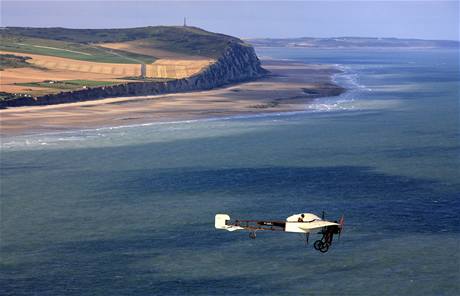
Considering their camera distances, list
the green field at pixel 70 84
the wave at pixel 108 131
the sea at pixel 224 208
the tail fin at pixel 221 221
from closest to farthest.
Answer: the tail fin at pixel 221 221, the sea at pixel 224 208, the wave at pixel 108 131, the green field at pixel 70 84

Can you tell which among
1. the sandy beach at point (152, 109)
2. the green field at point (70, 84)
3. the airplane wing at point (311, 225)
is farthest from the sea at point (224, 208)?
the green field at point (70, 84)

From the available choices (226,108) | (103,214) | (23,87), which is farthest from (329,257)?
(23,87)

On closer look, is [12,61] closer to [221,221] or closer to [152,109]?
[152,109]

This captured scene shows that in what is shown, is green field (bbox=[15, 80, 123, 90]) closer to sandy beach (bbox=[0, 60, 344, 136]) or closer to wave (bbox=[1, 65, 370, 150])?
sandy beach (bbox=[0, 60, 344, 136])

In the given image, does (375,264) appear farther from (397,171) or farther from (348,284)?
(397,171)

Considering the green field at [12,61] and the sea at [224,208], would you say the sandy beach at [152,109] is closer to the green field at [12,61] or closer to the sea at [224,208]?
the sea at [224,208]

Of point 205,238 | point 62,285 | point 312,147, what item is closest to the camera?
point 62,285
